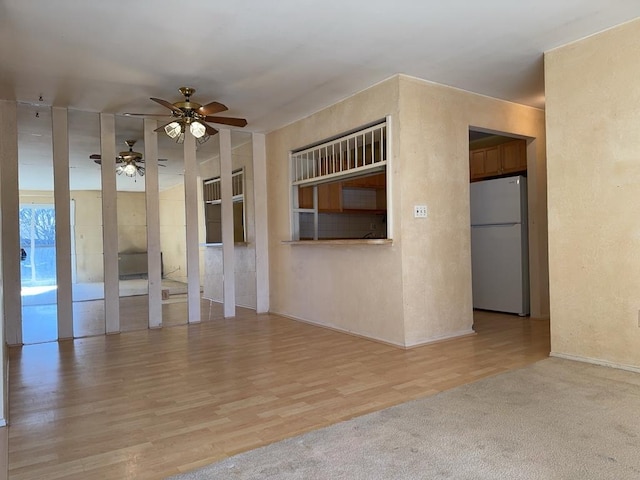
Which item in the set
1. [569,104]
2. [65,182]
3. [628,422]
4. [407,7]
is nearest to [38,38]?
[65,182]

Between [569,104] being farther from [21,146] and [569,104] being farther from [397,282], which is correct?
[21,146]

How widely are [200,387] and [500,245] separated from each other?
14.0 feet

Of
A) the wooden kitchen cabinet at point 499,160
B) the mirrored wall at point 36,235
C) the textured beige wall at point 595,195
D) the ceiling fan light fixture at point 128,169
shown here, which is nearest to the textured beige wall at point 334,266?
the textured beige wall at point 595,195

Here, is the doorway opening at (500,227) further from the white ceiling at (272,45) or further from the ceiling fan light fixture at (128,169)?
the ceiling fan light fixture at (128,169)

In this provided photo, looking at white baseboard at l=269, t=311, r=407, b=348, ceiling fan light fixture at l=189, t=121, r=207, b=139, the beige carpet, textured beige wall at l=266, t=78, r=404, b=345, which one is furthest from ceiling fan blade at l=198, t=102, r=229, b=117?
the beige carpet

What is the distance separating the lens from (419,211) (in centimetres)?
417

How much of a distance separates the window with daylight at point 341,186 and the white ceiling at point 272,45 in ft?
1.94

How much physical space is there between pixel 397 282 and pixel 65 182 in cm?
382

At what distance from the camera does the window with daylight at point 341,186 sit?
457cm

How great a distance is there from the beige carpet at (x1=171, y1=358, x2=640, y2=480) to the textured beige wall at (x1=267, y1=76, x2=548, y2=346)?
1.47 meters

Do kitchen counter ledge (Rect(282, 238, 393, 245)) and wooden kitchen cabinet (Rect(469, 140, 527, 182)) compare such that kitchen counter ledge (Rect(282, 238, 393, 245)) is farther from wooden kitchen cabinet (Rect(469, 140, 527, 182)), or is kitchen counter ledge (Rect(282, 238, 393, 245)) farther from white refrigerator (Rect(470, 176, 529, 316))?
wooden kitchen cabinet (Rect(469, 140, 527, 182))

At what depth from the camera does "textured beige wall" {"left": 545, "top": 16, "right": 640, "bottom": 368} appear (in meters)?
3.10

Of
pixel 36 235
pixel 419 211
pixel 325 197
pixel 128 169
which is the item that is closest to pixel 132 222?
pixel 128 169

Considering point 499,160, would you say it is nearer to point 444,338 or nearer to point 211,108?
point 444,338
